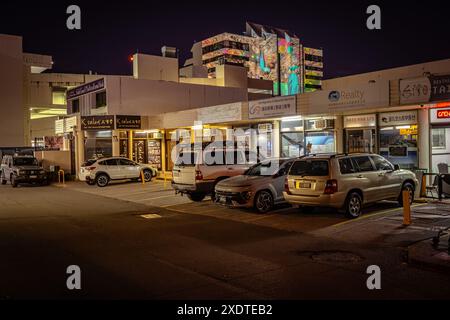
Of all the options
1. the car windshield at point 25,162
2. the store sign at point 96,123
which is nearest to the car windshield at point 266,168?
the store sign at point 96,123

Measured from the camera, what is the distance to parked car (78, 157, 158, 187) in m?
26.5

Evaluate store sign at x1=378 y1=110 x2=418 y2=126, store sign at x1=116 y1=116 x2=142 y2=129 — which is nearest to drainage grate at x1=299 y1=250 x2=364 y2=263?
store sign at x1=378 y1=110 x2=418 y2=126

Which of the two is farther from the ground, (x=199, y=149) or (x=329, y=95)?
(x=329, y=95)

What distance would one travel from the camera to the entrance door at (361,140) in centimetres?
1861

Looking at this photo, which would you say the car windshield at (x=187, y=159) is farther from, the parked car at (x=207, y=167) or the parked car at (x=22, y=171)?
the parked car at (x=22, y=171)

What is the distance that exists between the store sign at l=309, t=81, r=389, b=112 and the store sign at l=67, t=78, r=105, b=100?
1836cm

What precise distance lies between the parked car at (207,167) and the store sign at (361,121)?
4504 mm

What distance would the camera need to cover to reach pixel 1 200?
67.2 feet

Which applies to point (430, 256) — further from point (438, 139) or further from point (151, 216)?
point (438, 139)

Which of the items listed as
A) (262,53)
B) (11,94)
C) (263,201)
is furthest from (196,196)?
(262,53)

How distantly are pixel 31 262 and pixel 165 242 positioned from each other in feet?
9.58

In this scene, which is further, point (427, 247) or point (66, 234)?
point (66, 234)
